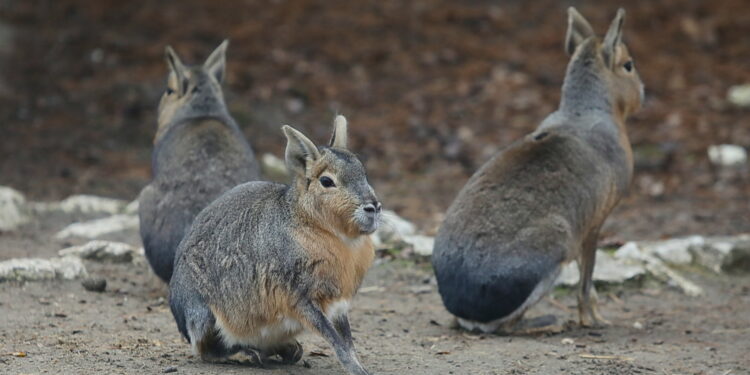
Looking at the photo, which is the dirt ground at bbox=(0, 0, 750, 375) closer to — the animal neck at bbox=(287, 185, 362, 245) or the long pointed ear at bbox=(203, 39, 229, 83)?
the animal neck at bbox=(287, 185, 362, 245)

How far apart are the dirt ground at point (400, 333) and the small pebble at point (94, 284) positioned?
4 cm

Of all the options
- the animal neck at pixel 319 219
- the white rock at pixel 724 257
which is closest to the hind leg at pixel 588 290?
the white rock at pixel 724 257

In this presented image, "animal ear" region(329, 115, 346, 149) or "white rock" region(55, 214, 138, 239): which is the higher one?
"animal ear" region(329, 115, 346, 149)

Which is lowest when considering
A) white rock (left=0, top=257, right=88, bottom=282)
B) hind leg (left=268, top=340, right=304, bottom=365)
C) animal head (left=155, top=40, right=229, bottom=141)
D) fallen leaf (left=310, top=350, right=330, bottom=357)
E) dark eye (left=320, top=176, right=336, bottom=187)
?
fallen leaf (left=310, top=350, right=330, bottom=357)

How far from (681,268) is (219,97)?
12.5ft

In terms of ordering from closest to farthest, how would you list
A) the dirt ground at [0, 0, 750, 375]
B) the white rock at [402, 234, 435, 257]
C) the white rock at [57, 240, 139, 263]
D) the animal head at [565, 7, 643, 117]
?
the dirt ground at [0, 0, 750, 375] → the animal head at [565, 7, 643, 117] → the white rock at [57, 240, 139, 263] → the white rock at [402, 234, 435, 257]

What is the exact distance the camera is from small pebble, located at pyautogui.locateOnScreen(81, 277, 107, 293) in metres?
7.40

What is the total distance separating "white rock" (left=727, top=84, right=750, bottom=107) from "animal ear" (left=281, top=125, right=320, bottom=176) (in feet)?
31.7

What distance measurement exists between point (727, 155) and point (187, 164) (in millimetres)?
7013

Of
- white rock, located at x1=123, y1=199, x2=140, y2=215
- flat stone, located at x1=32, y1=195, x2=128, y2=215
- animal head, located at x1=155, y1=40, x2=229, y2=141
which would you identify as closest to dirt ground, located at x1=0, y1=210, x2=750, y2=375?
flat stone, located at x1=32, y1=195, x2=128, y2=215

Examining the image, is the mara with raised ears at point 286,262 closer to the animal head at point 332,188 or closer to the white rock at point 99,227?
the animal head at point 332,188

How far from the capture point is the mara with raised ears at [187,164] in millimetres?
7277

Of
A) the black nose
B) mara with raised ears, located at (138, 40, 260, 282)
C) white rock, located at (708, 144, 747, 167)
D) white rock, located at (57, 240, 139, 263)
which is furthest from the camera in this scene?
white rock, located at (708, 144, 747, 167)

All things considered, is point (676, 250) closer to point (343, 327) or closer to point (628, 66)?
point (628, 66)
